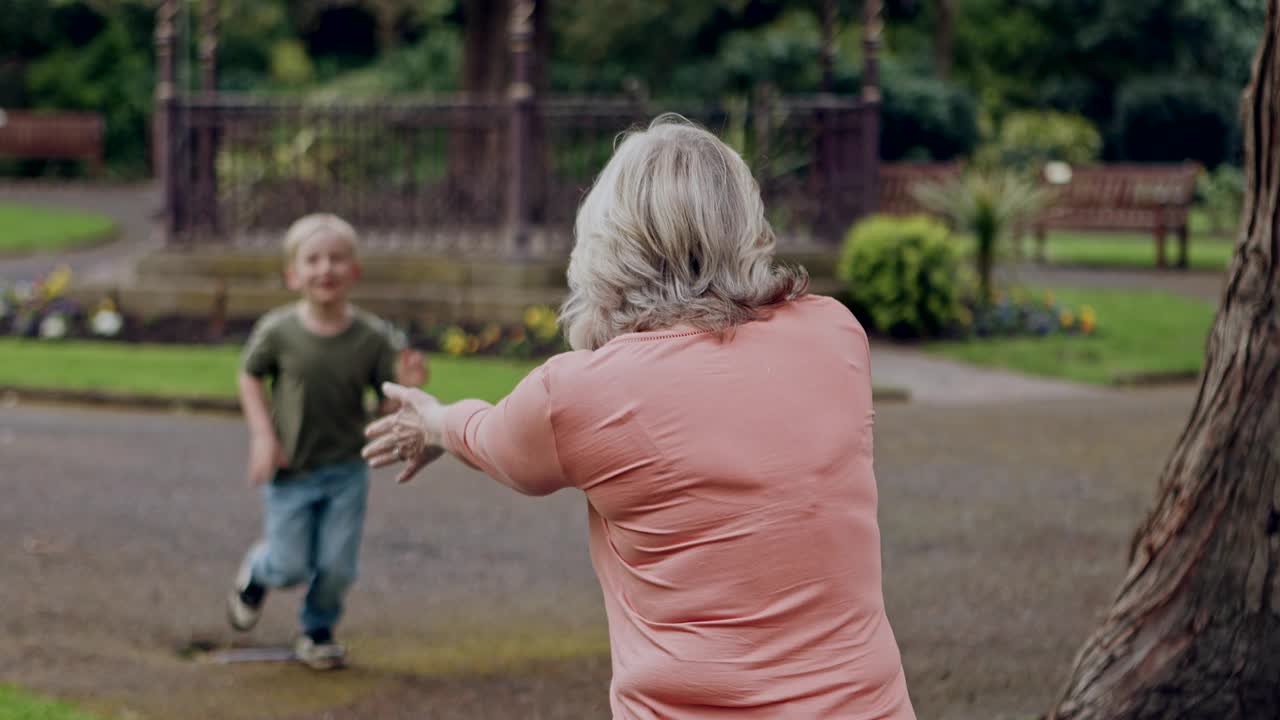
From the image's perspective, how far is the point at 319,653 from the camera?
5816mm

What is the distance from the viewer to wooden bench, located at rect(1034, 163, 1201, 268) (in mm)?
23000

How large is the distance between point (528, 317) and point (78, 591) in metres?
7.96

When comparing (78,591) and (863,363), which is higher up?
(863,363)

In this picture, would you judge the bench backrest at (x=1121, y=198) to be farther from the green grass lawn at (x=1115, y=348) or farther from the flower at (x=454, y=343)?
the flower at (x=454, y=343)

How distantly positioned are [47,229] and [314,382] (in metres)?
20.1

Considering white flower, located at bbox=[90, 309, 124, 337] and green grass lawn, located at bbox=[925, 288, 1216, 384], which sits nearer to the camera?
green grass lawn, located at bbox=[925, 288, 1216, 384]

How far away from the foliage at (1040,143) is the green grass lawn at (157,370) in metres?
19.8

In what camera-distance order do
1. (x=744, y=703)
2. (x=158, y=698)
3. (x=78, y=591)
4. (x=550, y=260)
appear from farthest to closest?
1. (x=550, y=260)
2. (x=78, y=591)
3. (x=158, y=698)
4. (x=744, y=703)

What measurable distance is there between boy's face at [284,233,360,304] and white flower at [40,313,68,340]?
9453 millimetres

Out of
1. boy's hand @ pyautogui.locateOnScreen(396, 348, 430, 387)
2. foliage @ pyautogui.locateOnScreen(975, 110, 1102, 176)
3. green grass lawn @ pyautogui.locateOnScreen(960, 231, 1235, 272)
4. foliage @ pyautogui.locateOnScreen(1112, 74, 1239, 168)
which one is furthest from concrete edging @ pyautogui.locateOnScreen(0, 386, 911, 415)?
foliage @ pyautogui.locateOnScreen(1112, 74, 1239, 168)

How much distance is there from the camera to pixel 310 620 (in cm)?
584

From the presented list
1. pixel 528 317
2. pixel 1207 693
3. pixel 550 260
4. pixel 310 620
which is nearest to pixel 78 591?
pixel 310 620

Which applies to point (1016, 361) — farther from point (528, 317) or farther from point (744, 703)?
point (744, 703)

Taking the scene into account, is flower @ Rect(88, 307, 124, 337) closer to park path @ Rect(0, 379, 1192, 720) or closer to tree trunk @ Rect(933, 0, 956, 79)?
park path @ Rect(0, 379, 1192, 720)
